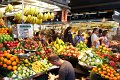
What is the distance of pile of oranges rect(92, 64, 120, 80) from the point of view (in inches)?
178

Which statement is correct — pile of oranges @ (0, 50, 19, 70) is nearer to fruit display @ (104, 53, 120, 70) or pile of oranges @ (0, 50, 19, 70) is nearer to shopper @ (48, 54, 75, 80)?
shopper @ (48, 54, 75, 80)

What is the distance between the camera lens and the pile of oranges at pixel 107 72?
14.8ft

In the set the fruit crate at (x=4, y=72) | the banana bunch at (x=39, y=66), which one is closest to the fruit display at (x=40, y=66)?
→ the banana bunch at (x=39, y=66)

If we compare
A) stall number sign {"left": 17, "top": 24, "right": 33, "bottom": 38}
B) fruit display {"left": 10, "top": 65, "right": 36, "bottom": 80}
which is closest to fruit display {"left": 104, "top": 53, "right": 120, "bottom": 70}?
fruit display {"left": 10, "top": 65, "right": 36, "bottom": 80}

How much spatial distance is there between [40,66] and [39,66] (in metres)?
0.03

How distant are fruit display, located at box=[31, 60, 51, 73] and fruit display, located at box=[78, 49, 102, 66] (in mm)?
957

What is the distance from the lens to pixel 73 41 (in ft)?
30.1

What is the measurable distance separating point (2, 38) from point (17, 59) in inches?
42.3

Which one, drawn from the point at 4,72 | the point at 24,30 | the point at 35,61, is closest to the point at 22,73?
the point at 4,72

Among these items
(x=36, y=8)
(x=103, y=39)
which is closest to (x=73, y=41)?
(x=103, y=39)

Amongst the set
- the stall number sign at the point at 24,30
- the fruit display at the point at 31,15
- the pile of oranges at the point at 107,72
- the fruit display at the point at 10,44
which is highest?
the fruit display at the point at 31,15

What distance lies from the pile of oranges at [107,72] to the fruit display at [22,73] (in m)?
1.36

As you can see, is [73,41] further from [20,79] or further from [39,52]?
[20,79]

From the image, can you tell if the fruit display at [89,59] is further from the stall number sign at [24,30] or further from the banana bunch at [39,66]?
the stall number sign at [24,30]
